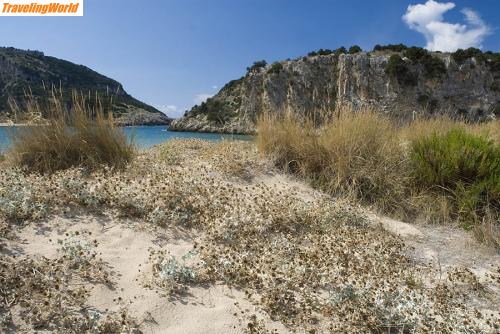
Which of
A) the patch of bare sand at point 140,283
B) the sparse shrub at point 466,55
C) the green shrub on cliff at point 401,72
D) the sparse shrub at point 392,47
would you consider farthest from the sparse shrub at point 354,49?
the patch of bare sand at point 140,283

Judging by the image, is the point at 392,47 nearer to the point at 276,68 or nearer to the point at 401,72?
the point at 401,72

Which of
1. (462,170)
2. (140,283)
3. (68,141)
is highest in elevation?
(68,141)

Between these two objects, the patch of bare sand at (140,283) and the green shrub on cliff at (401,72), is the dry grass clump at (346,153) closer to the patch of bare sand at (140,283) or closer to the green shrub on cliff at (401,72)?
the patch of bare sand at (140,283)

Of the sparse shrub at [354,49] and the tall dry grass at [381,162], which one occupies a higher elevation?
the sparse shrub at [354,49]

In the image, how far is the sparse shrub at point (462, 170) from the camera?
16.3ft

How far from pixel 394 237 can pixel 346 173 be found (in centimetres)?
168

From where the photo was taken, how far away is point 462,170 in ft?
17.8

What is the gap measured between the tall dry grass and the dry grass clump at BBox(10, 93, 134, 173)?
266 cm

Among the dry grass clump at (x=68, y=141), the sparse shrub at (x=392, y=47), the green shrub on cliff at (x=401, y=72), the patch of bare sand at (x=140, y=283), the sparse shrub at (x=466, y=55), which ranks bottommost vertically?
the patch of bare sand at (x=140, y=283)

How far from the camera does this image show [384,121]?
6637 mm

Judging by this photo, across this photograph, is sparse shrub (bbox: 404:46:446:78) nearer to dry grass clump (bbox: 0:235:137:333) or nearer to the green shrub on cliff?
the green shrub on cliff

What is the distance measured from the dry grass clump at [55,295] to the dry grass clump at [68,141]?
8.53 ft

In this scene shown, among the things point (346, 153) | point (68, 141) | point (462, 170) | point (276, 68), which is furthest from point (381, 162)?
point (276, 68)

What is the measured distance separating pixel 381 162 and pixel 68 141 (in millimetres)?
5163
